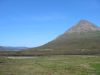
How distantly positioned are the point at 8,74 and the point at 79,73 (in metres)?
15.5

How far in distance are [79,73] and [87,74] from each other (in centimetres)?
202

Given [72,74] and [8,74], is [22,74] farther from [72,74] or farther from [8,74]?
[72,74]

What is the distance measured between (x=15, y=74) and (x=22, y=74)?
5.07ft

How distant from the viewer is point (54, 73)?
164 ft

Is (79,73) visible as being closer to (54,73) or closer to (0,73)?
(54,73)

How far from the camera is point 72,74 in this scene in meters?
49.4

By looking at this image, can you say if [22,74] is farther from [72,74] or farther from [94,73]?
[94,73]

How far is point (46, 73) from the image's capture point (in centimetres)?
5066

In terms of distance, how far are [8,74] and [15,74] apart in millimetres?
1494

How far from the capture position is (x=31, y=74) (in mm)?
49344

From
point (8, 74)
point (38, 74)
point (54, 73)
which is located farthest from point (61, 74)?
point (8, 74)

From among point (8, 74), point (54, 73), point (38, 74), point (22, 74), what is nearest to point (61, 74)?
point (54, 73)

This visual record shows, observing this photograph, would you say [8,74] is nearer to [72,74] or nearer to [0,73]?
[0,73]

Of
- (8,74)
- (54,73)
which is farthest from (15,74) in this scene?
(54,73)
